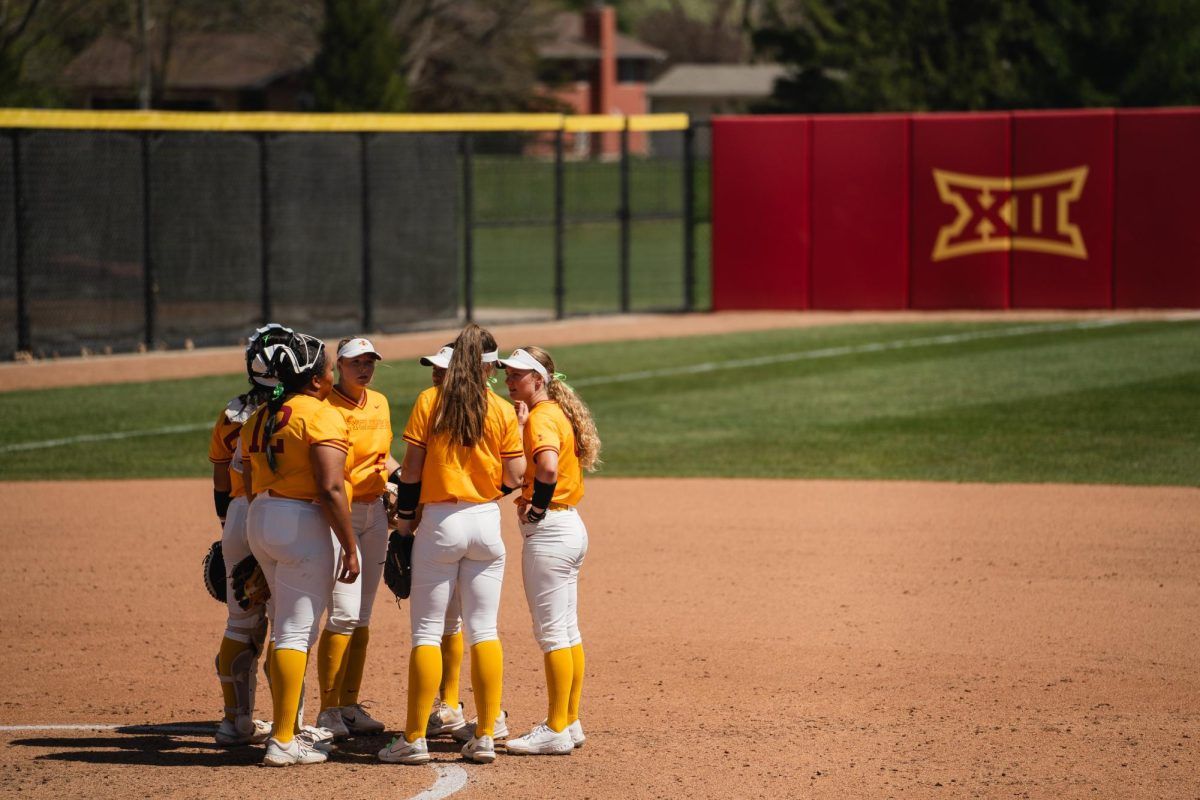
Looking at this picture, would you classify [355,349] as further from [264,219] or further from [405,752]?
[264,219]

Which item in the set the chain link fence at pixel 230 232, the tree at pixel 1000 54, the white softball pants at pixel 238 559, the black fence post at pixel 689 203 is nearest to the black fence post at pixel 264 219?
the chain link fence at pixel 230 232

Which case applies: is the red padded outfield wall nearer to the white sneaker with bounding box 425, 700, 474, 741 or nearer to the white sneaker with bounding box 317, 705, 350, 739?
the white sneaker with bounding box 425, 700, 474, 741

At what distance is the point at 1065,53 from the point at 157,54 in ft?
90.8

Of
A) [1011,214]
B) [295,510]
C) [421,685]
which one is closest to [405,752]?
[421,685]

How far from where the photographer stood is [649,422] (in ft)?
49.8

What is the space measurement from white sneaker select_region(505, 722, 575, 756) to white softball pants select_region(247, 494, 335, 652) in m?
0.95

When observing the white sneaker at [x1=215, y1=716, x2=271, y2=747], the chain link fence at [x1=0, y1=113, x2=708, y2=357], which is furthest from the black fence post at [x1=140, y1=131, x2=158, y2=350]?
the white sneaker at [x1=215, y1=716, x2=271, y2=747]

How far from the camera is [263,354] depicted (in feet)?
19.4

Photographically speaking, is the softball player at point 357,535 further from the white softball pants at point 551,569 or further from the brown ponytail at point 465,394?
the white softball pants at point 551,569

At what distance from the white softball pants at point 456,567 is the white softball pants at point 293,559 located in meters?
Result: 0.37

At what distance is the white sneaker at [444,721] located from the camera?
648cm

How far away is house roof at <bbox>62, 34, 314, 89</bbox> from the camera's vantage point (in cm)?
4458

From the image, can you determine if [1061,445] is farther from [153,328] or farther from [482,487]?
[153,328]

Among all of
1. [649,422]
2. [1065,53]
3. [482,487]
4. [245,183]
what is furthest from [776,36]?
[482,487]
